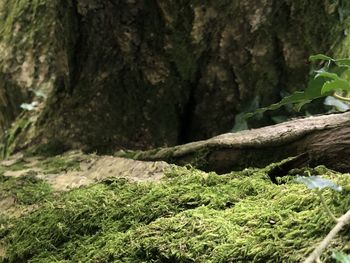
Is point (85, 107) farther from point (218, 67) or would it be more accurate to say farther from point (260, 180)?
point (260, 180)

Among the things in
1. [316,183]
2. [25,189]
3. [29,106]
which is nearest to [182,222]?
[316,183]

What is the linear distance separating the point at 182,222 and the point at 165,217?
0.10 meters

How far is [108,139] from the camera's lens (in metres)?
2.49

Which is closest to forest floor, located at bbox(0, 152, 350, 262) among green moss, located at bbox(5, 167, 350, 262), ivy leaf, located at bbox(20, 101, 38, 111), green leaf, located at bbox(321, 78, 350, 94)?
green moss, located at bbox(5, 167, 350, 262)

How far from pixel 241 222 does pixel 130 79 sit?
5.25 ft

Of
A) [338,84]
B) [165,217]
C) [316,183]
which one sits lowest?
[165,217]

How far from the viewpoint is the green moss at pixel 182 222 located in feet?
2.94

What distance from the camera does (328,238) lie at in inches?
29.6

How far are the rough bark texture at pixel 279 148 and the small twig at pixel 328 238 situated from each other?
451 millimetres

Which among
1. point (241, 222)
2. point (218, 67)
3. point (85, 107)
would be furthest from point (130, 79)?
point (241, 222)

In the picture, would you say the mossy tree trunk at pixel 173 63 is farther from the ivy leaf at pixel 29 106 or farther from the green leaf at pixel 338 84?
the green leaf at pixel 338 84

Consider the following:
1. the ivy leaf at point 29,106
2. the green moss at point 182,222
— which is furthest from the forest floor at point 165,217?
the ivy leaf at point 29,106

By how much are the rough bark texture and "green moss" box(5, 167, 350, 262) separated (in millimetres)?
95

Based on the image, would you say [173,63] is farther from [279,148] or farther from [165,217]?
[165,217]
